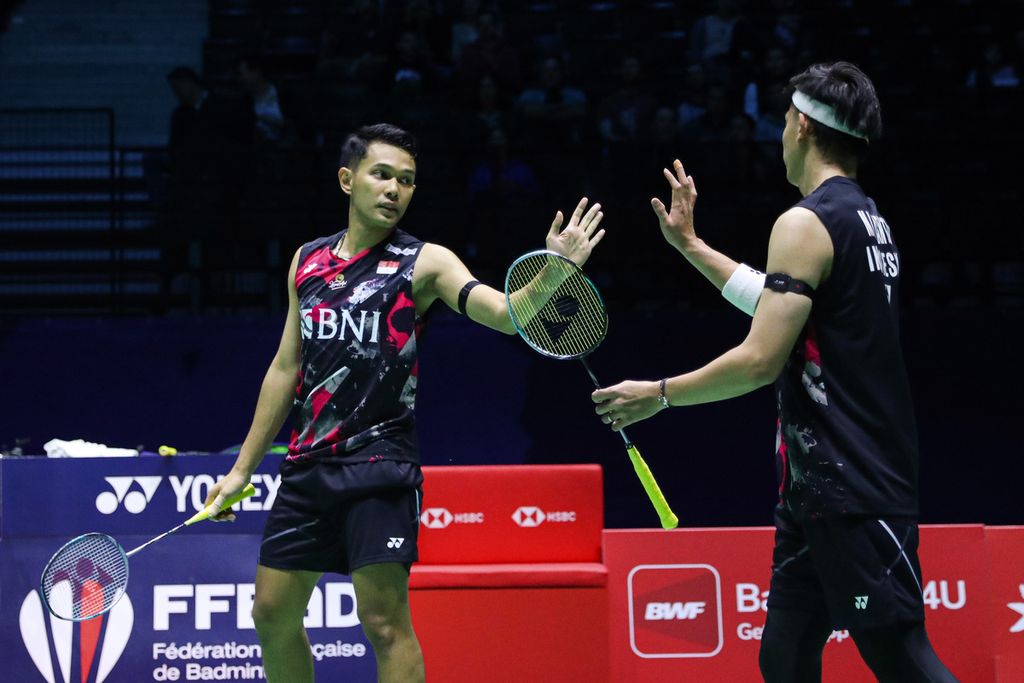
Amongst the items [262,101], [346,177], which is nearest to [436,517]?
[346,177]

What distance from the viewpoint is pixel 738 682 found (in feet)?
13.2

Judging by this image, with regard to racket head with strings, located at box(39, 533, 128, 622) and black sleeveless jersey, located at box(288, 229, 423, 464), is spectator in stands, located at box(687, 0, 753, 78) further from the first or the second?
racket head with strings, located at box(39, 533, 128, 622)

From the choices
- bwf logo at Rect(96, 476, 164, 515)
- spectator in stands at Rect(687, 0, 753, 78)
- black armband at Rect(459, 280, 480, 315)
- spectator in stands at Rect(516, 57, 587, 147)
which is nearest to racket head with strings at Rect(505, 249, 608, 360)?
black armband at Rect(459, 280, 480, 315)

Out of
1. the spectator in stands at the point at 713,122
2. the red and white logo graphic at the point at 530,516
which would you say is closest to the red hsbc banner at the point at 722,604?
the red and white logo graphic at the point at 530,516

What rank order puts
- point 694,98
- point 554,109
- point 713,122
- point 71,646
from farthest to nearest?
point 694,98 < point 554,109 < point 713,122 < point 71,646

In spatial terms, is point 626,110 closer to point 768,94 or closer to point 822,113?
point 768,94

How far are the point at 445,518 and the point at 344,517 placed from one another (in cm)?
121

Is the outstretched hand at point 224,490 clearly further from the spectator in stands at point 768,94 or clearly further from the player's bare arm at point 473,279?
the spectator in stands at point 768,94

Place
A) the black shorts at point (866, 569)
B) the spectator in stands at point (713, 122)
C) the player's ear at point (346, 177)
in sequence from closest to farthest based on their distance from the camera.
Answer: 1. the black shorts at point (866, 569)
2. the player's ear at point (346, 177)
3. the spectator in stands at point (713, 122)

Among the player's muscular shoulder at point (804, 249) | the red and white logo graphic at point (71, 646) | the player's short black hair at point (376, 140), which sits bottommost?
the red and white logo graphic at point (71, 646)

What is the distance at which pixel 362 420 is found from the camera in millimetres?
2996

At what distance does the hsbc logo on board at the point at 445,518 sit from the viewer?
417cm

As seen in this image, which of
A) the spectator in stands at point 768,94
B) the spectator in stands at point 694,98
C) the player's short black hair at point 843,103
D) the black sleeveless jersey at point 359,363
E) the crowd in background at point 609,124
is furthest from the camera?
the spectator in stands at point 694,98

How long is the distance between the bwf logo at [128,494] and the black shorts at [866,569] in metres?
2.40
